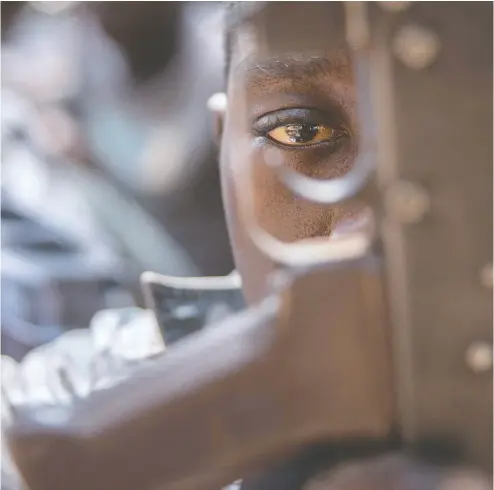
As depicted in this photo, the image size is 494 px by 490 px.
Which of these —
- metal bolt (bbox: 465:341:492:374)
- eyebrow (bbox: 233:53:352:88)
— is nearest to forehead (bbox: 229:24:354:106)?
eyebrow (bbox: 233:53:352:88)

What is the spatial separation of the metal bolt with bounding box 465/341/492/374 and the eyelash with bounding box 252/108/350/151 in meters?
0.12

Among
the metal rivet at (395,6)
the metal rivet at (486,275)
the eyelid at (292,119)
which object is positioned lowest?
the metal rivet at (486,275)

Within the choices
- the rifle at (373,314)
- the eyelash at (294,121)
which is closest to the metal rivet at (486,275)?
the rifle at (373,314)

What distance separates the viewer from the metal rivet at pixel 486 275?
24 centimetres

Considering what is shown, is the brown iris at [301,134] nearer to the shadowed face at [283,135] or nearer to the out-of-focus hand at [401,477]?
the shadowed face at [283,135]

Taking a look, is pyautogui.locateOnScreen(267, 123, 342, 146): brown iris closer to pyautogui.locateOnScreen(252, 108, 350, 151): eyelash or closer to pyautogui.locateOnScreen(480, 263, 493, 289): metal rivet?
pyautogui.locateOnScreen(252, 108, 350, 151): eyelash

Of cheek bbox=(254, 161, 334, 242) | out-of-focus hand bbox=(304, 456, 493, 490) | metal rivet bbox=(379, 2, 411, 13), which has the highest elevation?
metal rivet bbox=(379, 2, 411, 13)

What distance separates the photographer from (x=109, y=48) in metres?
0.38

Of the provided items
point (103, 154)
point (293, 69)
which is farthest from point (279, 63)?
point (103, 154)

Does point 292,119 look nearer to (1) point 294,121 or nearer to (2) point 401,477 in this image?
(1) point 294,121

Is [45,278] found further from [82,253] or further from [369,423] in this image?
[369,423]

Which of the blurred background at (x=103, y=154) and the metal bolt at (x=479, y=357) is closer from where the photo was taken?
the metal bolt at (x=479, y=357)

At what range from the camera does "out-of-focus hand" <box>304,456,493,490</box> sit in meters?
0.24

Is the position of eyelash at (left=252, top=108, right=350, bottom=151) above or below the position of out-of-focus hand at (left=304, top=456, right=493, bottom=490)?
above
